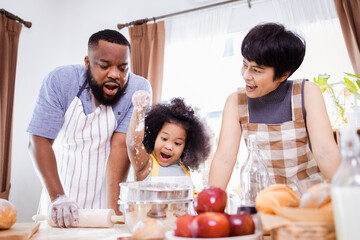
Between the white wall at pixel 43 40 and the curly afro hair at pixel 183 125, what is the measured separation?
1.89 m

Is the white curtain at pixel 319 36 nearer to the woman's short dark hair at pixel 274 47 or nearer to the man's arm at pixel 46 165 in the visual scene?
the woman's short dark hair at pixel 274 47

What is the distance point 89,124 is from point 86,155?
8.0 inches

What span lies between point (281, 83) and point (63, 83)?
116 cm

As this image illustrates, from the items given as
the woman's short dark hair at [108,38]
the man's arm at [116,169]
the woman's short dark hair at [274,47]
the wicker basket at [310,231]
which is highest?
the woman's short dark hair at [108,38]

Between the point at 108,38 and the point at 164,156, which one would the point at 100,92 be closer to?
the point at 108,38

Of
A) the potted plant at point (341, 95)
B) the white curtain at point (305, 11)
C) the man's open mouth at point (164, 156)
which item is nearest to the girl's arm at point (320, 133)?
the man's open mouth at point (164, 156)

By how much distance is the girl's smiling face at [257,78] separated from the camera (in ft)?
4.08

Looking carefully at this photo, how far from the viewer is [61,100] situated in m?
1.81

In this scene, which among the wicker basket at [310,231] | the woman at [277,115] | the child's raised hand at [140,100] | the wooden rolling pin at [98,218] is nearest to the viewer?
the wicker basket at [310,231]

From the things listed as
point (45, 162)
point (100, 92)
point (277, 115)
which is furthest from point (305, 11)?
point (45, 162)

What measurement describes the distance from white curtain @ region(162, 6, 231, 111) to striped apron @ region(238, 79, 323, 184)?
1.74 m

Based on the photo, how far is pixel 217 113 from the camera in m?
3.25

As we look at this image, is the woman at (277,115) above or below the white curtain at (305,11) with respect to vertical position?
below

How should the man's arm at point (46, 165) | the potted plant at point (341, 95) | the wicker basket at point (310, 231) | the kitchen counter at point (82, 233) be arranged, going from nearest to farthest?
the wicker basket at point (310, 231) < the kitchen counter at point (82, 233) < the man's arm at point (46, 165) < the potted plant at point (341, 95)
